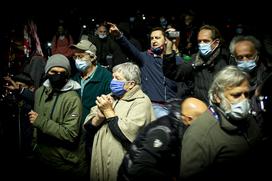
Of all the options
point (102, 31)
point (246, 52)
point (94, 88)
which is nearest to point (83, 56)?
point (94, 88)

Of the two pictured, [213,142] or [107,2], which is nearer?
[213,142]

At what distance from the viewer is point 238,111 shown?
10.9ft

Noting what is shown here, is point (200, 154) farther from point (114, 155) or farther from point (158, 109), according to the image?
point (158, 109)

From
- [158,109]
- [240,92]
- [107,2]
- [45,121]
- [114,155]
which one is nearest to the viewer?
[240,92]

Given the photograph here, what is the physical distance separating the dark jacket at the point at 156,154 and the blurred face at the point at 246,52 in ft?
7.98

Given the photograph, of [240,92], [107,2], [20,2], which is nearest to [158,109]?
[240,92]

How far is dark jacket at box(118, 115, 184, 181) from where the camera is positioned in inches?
111

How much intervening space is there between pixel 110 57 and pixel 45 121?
15.1 ft

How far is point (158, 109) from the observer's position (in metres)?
5.30

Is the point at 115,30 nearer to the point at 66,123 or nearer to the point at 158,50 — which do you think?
the point at 158,50

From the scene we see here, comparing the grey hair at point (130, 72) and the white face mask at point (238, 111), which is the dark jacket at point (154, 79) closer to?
the grey hair at point (130, 72)

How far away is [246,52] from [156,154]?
272cm

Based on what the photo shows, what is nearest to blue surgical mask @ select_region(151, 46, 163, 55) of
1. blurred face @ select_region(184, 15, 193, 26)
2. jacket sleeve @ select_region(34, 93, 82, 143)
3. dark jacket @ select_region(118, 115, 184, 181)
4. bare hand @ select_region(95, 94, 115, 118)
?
jacket sleeve @ select_region(34, 93, 82, 143)

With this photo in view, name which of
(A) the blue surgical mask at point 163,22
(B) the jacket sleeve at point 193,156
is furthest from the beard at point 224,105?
(A) the blue surgical mask at point 163,22
